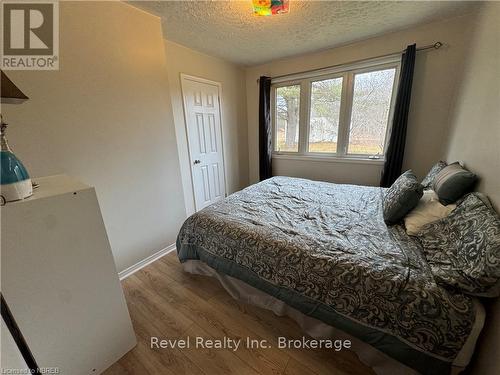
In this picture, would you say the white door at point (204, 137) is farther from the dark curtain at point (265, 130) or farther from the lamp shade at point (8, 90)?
the lamp shade at point (8, 90)

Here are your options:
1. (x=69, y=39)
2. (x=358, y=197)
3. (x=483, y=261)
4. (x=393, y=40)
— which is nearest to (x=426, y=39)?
(x=393, y=40)

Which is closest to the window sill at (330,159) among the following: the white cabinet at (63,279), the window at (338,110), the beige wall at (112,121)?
the window at (338,110)

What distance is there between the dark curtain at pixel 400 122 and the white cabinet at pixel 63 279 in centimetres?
303

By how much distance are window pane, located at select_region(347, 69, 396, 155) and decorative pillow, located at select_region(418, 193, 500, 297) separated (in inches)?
69.5

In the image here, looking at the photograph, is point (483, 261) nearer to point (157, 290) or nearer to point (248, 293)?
point (248, 293)

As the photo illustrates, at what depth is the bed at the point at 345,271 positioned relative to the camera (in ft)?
2.92

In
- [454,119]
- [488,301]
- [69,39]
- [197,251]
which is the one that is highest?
[69,39]

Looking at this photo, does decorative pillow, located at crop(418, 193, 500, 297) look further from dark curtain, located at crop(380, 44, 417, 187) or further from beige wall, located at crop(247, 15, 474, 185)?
beige wall, located at crop(247, 15, 474, 185)

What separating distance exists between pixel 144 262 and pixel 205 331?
1118mm

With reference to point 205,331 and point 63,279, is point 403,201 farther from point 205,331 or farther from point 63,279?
point 63,279

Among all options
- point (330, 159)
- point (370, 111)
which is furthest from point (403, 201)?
point (370, 111)

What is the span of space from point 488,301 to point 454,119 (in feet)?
6.41

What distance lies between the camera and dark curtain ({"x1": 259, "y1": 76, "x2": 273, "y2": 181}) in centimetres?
327

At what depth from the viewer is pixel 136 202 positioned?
6.54 feet
